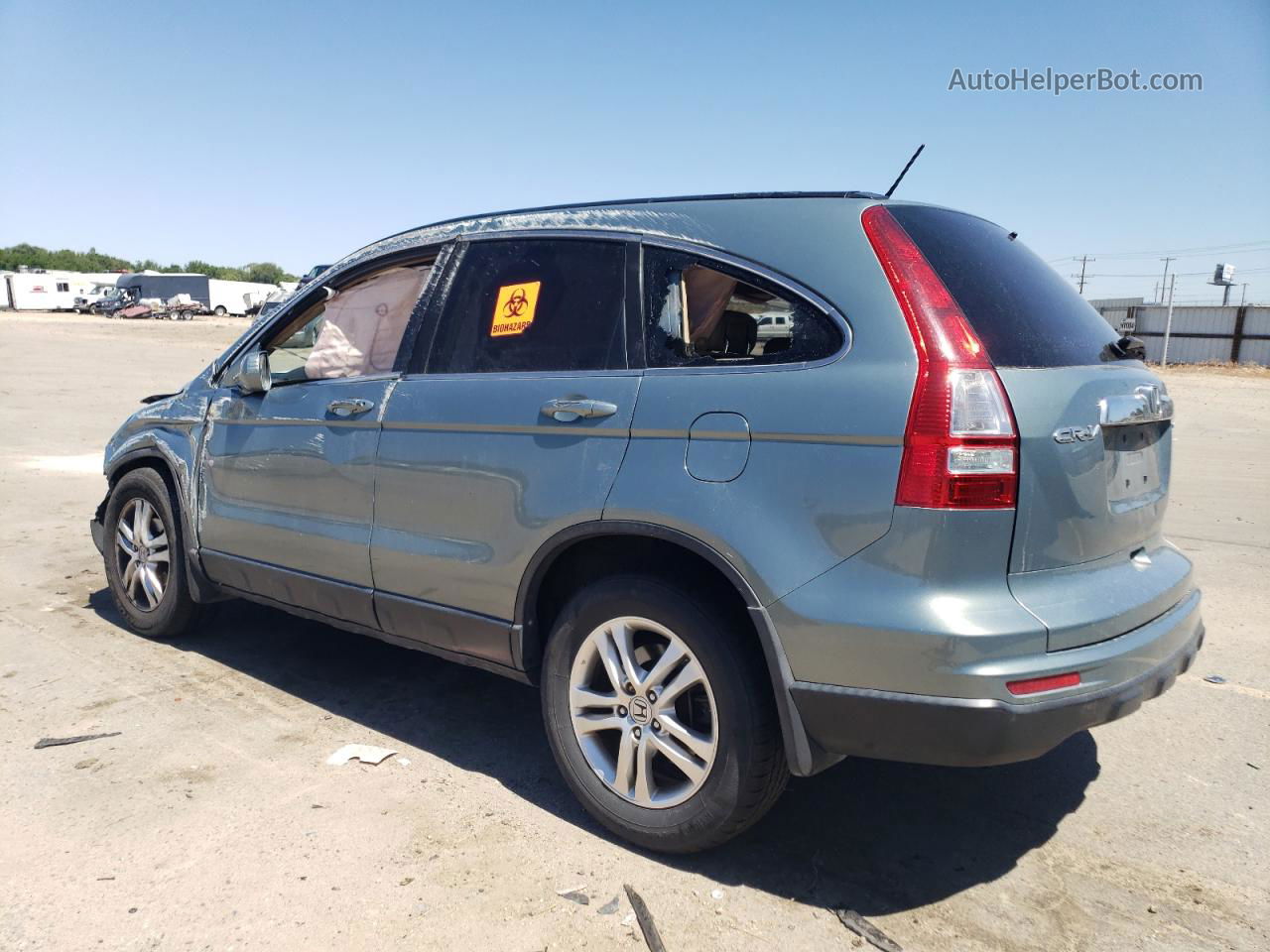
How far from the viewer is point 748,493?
8.79 ft

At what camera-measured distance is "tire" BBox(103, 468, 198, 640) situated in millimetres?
4727

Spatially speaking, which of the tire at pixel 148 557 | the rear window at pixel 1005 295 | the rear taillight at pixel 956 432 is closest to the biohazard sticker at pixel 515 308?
the rear window at pixel 1005 295

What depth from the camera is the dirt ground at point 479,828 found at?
2.65 meters

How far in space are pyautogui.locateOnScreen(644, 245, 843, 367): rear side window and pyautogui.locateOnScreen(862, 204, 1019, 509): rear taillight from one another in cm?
32

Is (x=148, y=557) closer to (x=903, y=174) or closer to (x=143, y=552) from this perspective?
(x=143, y=552)

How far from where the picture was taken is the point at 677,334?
3.04 metres

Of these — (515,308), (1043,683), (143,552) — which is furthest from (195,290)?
(1043,683)

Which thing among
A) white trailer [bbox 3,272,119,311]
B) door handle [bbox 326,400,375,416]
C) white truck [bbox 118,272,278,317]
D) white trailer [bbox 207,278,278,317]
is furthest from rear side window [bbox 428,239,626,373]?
white trailer [bbox 3,272,119,311]

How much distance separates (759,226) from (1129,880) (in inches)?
86.8

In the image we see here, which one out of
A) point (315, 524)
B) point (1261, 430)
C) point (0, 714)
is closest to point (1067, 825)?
point (315, 524)

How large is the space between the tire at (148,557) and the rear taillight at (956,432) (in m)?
3.58

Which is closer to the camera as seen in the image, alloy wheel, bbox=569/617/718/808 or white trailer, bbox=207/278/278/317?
alloy wheel, bbox=569/617/718/808

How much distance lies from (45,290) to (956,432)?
242 ft

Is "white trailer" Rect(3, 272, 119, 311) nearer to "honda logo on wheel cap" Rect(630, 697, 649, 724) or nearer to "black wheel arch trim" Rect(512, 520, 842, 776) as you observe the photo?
"black wheel arch trim" Rect(512, 520, 842, 776)
